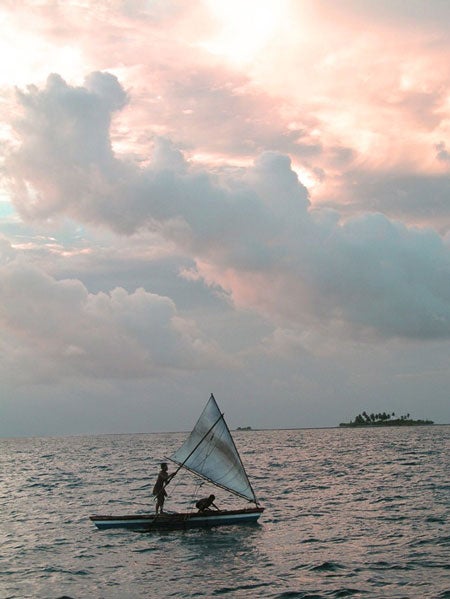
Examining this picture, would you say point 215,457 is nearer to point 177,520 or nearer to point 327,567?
point 177,520

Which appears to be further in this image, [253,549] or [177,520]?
[177,520]

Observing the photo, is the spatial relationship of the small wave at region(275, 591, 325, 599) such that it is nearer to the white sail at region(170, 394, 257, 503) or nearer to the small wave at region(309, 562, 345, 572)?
the small wave at region(309, 562, 345, 572)

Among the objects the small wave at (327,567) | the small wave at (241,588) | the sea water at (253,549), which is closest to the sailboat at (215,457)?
the sea water at (253,549)

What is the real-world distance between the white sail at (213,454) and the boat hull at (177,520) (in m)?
2.25

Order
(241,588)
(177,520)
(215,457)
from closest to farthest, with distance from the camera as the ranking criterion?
(241,588) < (177,520) < (215,457)

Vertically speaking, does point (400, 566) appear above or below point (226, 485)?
below

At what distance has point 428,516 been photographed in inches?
1593

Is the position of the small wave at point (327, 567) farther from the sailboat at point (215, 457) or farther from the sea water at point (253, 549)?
the sailboat at point (215, 457)

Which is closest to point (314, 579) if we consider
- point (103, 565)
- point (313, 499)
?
point (103, 565)

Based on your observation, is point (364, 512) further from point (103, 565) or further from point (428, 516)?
point (103, 565)

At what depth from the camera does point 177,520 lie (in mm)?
37156

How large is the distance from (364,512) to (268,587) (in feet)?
62.1

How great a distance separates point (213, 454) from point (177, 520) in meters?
4.79

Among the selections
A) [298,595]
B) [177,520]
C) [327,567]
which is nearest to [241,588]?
[298,595]
